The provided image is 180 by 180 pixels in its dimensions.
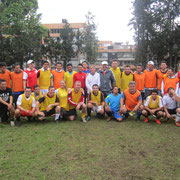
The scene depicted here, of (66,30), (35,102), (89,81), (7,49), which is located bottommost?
(35,102)

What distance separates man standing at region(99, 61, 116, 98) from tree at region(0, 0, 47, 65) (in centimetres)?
2218

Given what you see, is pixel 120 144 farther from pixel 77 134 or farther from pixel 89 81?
pixel 89 81

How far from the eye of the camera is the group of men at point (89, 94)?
584 cm

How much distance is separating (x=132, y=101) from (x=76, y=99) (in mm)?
1832

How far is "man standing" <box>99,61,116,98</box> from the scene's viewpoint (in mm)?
6723

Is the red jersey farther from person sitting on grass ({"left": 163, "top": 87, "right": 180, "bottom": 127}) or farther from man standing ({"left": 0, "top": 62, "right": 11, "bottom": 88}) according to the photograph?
person sitting on grass ({"left": 163, "top": 87, "right": 180, "bottom": 127})

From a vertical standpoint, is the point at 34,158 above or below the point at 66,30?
below

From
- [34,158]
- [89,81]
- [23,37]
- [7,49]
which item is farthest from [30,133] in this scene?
[7,49]

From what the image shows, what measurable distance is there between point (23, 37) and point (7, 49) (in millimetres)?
3472

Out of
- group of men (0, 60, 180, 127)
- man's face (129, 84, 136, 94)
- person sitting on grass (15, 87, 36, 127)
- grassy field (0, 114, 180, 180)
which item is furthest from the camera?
man's face (129, 84, 136, 94)

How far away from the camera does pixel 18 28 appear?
25766 mm

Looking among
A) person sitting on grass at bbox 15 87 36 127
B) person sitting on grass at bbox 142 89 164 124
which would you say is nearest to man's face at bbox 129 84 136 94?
person sitting on grass at bbox 142 89 164 124

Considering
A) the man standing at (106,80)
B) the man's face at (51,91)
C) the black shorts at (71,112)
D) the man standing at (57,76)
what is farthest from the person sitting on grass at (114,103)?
the man standing at (57,76)

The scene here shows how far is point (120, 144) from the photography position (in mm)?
4156
